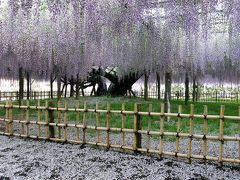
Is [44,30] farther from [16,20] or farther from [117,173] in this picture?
[117,173]

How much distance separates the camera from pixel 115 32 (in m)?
9.30

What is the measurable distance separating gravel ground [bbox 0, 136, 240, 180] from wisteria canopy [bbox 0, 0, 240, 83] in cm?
298

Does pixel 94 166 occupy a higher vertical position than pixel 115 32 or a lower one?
lower

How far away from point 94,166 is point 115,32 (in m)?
5.60

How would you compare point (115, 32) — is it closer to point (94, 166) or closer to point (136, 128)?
point (136, 128)

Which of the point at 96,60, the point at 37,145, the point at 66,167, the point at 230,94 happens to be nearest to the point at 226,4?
the point at 66,167

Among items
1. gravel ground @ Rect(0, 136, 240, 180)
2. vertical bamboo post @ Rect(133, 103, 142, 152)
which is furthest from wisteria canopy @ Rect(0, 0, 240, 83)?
gravel ground @ Rect(0, 136, 240, 180)

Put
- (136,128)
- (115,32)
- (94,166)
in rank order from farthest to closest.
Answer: (115,32) → (136,128) → (94,166)

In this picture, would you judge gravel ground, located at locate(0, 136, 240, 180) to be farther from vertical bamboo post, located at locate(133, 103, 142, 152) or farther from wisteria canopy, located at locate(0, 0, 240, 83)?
wisteria canopy, located at locate(0, 0, 240, 83)

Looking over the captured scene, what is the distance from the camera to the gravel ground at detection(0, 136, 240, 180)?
4262 mm

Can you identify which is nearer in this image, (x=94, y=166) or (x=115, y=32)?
(x=94, y=166)

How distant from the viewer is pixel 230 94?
1200 inches

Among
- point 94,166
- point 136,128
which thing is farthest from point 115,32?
point 94,166

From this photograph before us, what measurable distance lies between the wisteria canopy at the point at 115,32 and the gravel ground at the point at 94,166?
9.79 ft
